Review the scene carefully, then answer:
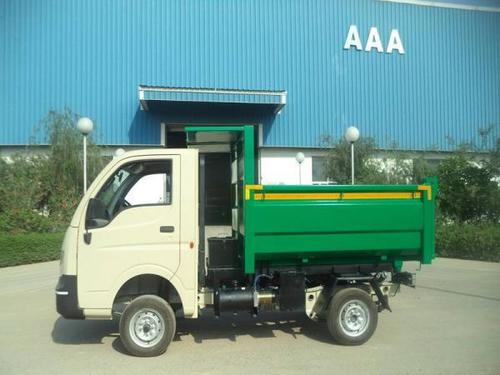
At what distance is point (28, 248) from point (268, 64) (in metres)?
15.3

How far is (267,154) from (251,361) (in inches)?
798

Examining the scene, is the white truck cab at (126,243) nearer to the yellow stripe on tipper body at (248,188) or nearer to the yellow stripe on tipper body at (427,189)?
the yellow stripe on tipper body at (248,188)

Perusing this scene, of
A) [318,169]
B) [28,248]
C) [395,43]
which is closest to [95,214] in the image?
[28,248]

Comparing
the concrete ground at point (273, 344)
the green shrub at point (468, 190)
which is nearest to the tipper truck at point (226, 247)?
the concrete ground at point (273, 344)

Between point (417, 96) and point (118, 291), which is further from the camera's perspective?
point (417, 96)

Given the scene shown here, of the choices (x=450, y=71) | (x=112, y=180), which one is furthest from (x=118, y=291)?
(x=450, y=71)

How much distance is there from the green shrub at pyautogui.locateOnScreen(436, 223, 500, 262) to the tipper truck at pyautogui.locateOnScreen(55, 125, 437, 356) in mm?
8758

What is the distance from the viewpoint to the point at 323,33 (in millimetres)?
26453

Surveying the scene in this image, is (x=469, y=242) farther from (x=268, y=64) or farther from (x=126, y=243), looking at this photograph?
(x=268, y=64)

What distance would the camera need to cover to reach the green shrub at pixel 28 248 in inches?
560

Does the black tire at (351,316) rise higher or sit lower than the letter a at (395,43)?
lower

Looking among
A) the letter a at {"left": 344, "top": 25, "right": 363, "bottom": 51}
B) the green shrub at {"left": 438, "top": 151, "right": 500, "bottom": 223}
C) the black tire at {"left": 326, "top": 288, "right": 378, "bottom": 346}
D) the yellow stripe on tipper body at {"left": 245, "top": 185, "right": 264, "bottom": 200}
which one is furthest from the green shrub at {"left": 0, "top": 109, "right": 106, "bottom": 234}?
the letter a at {"left": 344, "top": 25, "right": 363, "bottom": 51}

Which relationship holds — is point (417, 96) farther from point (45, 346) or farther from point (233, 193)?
point (45, 346)

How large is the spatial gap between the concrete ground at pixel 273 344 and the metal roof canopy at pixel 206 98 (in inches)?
557
